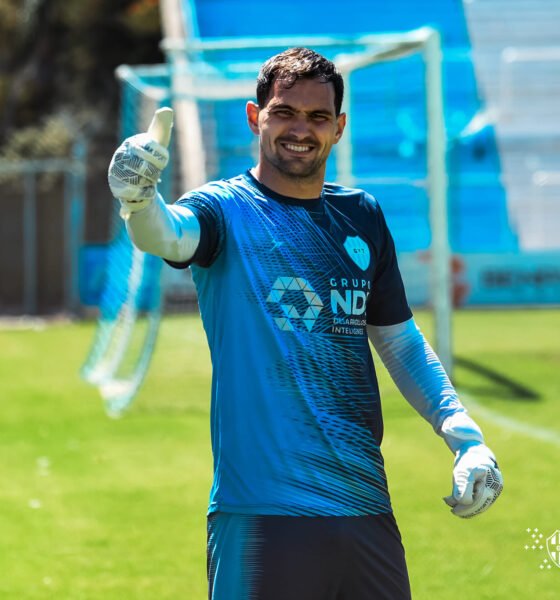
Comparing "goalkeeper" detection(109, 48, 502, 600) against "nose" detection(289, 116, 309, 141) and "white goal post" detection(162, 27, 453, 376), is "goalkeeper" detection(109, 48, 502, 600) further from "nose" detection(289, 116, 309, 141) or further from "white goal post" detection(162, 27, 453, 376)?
"white goal post" detection(162, 27, 453, 376)

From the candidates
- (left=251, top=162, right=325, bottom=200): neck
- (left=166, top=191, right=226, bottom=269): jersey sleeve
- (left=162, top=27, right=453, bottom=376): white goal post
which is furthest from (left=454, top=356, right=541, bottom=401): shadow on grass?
(left=166, top=191, right=226, bottom=269): jersey sleeve

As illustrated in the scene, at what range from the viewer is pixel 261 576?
279 cm

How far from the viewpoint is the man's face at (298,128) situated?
2.93m

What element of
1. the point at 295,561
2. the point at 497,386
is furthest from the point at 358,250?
the point at 497,386

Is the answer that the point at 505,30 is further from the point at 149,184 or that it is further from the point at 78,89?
the point at 149,184

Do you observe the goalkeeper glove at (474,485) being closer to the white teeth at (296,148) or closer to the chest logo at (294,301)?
the chest logo at (294,301)

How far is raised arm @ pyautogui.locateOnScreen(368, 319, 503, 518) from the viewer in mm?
2863

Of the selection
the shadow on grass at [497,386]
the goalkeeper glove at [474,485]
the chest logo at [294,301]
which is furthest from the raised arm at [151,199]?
the shadow on grass at [497,386]

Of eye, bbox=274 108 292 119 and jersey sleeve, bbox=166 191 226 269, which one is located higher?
eye, bbox=274 108 292 119

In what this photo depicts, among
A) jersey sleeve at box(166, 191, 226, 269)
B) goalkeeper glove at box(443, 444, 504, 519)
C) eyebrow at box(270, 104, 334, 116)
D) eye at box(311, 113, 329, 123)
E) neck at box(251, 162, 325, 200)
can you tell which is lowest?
goalkeeper glove at box(443, 444, 504, 519)

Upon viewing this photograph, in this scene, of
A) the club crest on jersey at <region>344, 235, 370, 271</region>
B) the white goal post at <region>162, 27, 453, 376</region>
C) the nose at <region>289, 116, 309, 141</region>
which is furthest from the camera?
the white goal post at <region>162, 27, 453, 376</region>

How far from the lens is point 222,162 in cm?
1239

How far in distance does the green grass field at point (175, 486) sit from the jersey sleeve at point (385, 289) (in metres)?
2.04

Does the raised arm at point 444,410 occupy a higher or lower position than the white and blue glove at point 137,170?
lower
